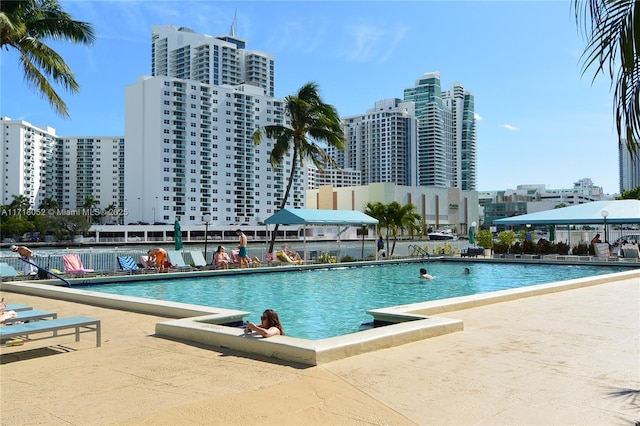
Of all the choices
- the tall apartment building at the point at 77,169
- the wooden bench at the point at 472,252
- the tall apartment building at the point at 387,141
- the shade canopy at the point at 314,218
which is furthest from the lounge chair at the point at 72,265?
the tall apartment building at the point at 387,141

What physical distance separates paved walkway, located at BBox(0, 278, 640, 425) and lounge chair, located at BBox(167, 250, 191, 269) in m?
11.1

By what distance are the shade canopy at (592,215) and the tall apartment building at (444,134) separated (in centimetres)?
14467

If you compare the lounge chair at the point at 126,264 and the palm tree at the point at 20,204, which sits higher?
the palm tree at the point at 20,204

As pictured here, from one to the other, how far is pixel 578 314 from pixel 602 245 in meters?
17.6

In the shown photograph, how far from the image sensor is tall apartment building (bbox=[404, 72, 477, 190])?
170 meters

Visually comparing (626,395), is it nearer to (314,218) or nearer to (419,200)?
(314,218)

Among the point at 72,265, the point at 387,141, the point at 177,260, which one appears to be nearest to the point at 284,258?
the point at 177,260

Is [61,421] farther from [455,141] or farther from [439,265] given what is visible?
[455,141]

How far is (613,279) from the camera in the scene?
14625 mm

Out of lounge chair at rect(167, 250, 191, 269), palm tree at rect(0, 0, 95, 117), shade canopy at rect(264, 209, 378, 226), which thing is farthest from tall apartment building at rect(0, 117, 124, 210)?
palm tree at rect(0, 0, 95, 117)

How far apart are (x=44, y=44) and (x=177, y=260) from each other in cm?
823

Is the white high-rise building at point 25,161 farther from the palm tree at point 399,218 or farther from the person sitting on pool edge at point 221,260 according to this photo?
the person sitting on pool edge at point 221,260

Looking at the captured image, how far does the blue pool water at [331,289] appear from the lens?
10617mm

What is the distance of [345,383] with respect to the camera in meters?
4.85
